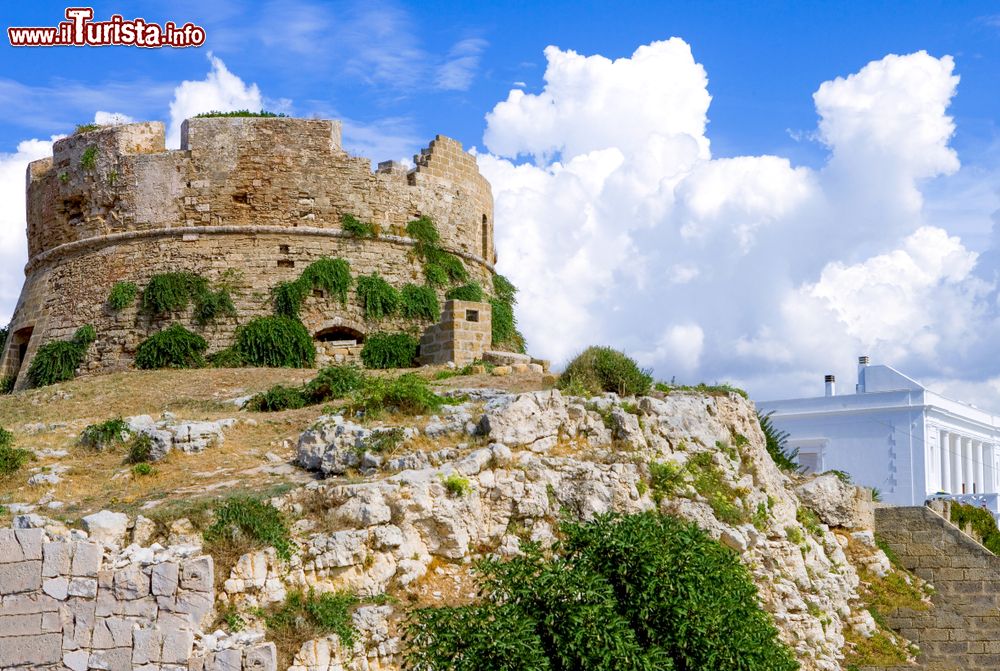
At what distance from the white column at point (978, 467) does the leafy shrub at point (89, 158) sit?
27322 millimetres

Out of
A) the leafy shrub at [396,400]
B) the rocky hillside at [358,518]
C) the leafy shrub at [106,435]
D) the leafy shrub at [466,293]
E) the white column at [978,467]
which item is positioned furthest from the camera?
the white column at [978,467]

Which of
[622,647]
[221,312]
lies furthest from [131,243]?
[622,647]

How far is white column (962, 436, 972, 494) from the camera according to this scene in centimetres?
3503

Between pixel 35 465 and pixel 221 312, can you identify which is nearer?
pixel 35 465

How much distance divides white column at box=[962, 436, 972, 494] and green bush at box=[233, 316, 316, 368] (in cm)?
2355

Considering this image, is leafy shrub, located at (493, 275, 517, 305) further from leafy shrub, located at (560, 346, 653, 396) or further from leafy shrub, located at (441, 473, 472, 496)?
leafy shrub, located at (441, 473, 472, 496)

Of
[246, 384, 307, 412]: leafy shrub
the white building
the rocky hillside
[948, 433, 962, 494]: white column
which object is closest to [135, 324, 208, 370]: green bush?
the rocky hillside

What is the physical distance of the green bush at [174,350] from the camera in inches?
736

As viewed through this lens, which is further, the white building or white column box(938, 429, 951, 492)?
white column box(938, 429, 951, 492)

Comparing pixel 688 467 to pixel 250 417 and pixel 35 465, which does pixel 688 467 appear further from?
pixel 35 465

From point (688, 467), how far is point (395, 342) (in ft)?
24.5

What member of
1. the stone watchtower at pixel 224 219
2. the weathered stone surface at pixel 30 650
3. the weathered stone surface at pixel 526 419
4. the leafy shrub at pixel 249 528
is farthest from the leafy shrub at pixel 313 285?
the weathered stone surface at pixel 30 650

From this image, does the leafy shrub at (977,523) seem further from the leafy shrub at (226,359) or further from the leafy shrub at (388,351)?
the leafy shrub at (226,359)

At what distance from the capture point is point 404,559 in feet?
34.9
